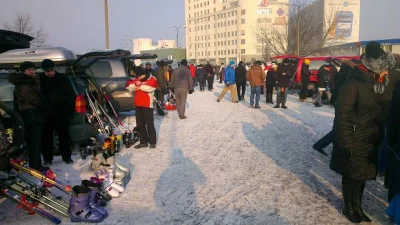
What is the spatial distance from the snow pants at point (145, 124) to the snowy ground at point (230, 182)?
0.32 m

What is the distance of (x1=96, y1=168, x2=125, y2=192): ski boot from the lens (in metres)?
4.55

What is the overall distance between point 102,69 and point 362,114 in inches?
318

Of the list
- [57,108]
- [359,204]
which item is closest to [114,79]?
[57,108]

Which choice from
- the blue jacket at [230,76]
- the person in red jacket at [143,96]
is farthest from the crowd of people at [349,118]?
the blue jacket at [230,76]

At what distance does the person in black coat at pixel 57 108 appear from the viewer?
5.98m

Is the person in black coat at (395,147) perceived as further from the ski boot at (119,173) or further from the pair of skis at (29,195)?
the pair of skis at (29,195)

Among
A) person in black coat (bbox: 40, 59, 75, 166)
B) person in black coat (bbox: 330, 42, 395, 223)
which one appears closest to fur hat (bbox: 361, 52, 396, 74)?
person in black coat (bbox: 330, 42, 395, 223)

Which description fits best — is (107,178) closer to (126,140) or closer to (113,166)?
(113,166)

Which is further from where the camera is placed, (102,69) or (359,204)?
(102,69)

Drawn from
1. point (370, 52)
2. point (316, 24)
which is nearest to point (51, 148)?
point (370, 52)

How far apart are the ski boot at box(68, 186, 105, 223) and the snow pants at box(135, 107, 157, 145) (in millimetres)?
3160

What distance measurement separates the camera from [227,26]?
10731 cm

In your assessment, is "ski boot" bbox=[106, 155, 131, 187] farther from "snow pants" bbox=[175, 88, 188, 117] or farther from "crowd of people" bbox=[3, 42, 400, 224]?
"snow pants" bbox=[175, 88, 188, 117]

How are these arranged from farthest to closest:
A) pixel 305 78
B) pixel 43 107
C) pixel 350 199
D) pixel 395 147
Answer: pixel 305 78 < pixel 43 107 < pixel 350 199 < pixel 395 147
